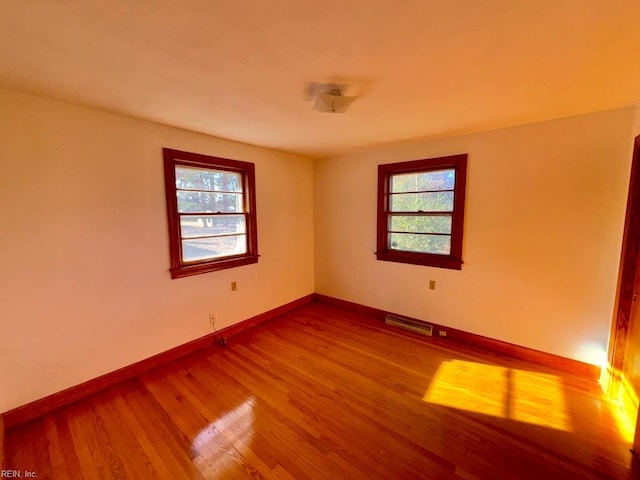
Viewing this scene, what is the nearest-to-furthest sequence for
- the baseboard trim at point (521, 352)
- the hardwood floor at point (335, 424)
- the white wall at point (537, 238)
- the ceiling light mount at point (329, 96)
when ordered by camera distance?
the hardwood floor at point (335, 424) → the ceiling light mount at point (329, 96) → the white wall at point (537, 238) → the baseboard trim at point (521, 352)

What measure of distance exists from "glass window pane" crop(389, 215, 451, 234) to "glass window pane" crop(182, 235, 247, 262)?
1.96 m

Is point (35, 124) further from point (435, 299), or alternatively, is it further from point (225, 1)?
point (435, 299)

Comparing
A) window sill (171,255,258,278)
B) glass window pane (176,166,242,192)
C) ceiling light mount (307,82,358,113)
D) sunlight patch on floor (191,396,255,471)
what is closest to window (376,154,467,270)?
ceiling light mount (307,82,358,113)

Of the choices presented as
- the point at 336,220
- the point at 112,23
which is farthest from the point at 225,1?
the point at 336,220

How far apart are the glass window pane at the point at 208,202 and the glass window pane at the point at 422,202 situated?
1.99m

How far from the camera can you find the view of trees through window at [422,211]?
305 cm

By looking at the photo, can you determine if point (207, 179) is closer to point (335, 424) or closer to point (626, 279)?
point (335, 424)

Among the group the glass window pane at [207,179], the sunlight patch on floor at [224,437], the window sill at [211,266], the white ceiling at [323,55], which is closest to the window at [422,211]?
the white ceiling at [323,55]

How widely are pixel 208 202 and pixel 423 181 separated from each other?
2.51 m

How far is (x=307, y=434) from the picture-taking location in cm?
178

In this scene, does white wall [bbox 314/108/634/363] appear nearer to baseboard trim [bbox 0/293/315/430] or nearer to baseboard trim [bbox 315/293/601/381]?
baseboard trim [bbox 315/293/601/381]

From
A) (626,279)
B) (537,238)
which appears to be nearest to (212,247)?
(537,238)

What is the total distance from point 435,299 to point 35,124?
3906 millimetres

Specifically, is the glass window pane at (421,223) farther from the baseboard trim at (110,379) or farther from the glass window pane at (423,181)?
the baseboard trim at (110,379)
